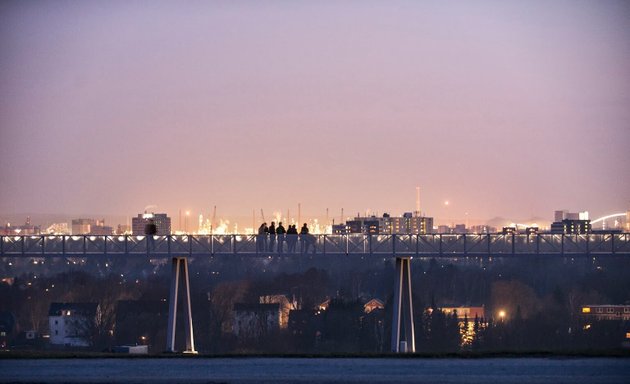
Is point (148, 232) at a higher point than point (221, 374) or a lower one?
higher

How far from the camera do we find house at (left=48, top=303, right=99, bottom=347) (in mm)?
81750

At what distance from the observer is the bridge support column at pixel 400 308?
49.6m

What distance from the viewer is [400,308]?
50969 millimetres

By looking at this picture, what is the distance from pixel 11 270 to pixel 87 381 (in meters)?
102

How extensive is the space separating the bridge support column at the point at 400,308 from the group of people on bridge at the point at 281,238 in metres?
5.71

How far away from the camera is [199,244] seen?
6309 cm

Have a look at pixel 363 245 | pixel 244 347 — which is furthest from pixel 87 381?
pixel 244 347

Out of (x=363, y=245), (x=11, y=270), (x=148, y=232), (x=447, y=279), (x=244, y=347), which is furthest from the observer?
(x=11, y=270)

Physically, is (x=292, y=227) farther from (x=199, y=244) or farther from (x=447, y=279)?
(x=447, y=279)

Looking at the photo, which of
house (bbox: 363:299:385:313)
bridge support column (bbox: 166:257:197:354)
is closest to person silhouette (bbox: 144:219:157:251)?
bridge support column (bbox: 166:257:197:354)

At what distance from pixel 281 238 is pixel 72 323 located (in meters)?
30.6

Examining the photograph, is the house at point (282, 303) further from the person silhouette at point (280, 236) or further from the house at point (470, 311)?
the person silhouette at point (280, 236)

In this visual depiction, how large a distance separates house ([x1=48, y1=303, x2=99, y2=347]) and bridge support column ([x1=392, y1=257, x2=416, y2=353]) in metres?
31.4

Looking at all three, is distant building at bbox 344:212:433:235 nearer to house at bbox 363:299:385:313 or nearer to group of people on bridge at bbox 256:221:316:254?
house at bbox 363:299:385:313
